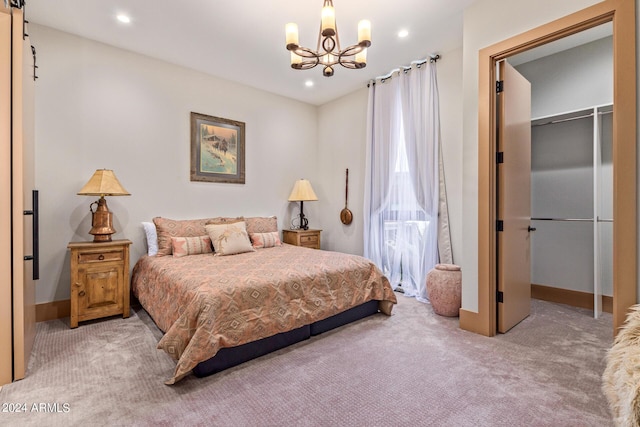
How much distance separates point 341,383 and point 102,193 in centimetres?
275

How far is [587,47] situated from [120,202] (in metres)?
5.47

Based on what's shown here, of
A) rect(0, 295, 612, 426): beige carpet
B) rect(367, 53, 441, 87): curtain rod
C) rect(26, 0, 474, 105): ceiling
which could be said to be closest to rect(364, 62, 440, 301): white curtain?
rect(367, 53, 441, 87): curtain rod

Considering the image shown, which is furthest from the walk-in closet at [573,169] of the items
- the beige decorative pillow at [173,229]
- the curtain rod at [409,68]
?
the beige decorative pillow at [173,229]

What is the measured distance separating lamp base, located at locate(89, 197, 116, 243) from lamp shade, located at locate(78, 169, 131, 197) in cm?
19

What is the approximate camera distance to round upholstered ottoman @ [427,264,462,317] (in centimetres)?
312

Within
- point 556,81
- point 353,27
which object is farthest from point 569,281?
point 353,27

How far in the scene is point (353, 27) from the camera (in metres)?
3.03

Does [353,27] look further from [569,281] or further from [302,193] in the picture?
[569,281]

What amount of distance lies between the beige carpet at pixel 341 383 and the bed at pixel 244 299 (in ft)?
0.47

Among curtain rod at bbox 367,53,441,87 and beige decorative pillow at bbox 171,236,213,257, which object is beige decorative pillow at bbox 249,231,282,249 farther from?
curtain rod at bbox 367,53,441,87

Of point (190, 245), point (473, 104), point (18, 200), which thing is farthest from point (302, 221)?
point (18, 200)

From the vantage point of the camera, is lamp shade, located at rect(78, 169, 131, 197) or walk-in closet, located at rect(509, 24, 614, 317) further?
walk-in closet, located at rect(509, 24, 614, 317)

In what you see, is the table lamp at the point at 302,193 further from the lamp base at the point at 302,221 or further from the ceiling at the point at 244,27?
the ceiling at the point at 244,27

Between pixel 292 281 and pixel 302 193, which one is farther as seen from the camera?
pixel 302 193
